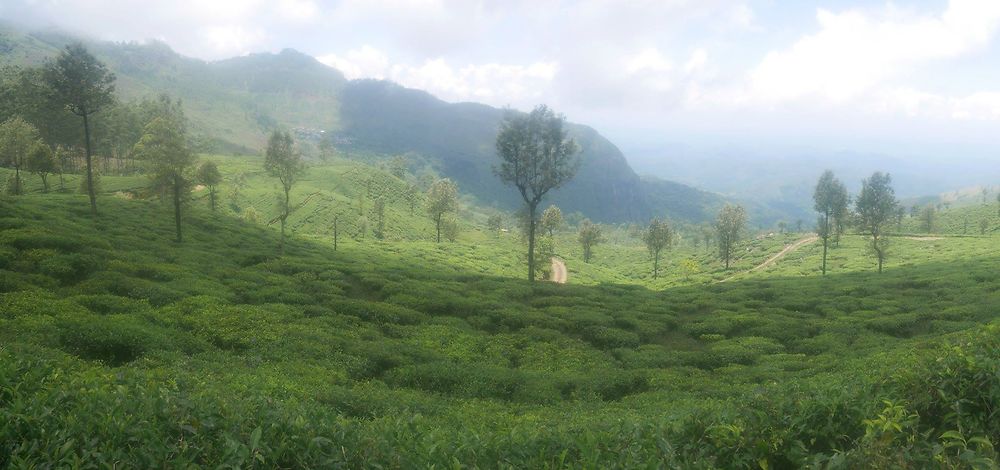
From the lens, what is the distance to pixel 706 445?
7.35 meters

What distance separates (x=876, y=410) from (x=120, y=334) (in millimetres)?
21754

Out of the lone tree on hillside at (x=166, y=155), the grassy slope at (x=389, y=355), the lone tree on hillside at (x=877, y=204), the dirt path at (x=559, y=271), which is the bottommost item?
the dirt path at (x=559, y=271)

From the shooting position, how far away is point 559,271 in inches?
4407

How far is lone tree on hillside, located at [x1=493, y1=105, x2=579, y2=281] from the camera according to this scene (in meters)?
47.2

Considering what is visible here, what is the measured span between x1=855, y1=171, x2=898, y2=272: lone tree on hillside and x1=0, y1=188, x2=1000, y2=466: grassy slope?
1962 centimetres

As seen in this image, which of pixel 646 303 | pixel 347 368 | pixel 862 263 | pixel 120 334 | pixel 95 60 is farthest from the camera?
pixel 862 263

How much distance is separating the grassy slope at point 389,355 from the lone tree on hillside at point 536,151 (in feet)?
34.8

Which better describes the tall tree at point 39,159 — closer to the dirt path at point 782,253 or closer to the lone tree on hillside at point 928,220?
the dirt path at point 782,253

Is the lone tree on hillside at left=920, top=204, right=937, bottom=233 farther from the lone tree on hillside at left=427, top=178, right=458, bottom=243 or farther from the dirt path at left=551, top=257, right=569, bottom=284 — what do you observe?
the lone tree on hillside at left=427, top=178, right=458, bottom=243

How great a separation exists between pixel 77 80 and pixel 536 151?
41.1 m

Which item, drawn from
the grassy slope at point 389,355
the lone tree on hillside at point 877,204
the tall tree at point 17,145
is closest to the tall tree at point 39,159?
the tall tree at point 17,145

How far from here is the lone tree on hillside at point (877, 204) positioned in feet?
206

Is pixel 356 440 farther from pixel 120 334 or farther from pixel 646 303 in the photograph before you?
pixel 646 303

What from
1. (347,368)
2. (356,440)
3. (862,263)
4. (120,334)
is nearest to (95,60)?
(120,334)
